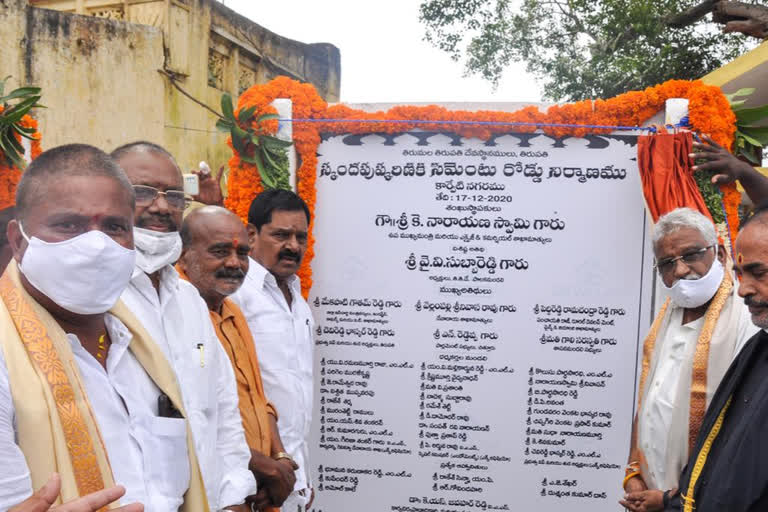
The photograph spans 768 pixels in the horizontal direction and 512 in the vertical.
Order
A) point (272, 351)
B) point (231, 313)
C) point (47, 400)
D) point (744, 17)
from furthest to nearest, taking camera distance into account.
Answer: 1. point (744, 17)
2. point (272, 351)
3. point (231, 313)
4. point (47, 400)

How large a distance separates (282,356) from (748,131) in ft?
9.98

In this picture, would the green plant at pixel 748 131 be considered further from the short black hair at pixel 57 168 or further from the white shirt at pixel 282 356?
the short black hair at pixel 57 168

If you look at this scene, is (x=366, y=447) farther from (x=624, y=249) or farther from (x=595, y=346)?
(x=624, y=249)

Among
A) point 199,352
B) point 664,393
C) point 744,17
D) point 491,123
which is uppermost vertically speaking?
point 744,17

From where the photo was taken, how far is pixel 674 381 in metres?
3.23

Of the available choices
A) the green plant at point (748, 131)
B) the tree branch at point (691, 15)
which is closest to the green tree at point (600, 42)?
the tree branch at point (691, 15)

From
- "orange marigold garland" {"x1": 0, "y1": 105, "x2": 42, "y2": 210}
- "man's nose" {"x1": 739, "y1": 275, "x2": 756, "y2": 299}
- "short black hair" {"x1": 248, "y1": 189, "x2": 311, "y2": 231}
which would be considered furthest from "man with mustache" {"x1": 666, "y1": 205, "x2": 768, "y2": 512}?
"orange marigold garland" {"x1": 0, "y1": 105, "x2": 42, "y2": 210}

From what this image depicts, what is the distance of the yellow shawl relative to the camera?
5.56 ft

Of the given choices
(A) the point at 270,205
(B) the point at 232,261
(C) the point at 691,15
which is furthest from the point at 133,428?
(C) the point at 691,15

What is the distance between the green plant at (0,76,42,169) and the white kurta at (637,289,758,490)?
3709 mm

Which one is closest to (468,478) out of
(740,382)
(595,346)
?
(595,346)

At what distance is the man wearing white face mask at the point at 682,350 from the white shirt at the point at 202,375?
186 centimetres

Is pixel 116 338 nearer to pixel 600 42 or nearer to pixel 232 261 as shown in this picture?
pixel 232 261

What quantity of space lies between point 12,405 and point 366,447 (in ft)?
9.06
